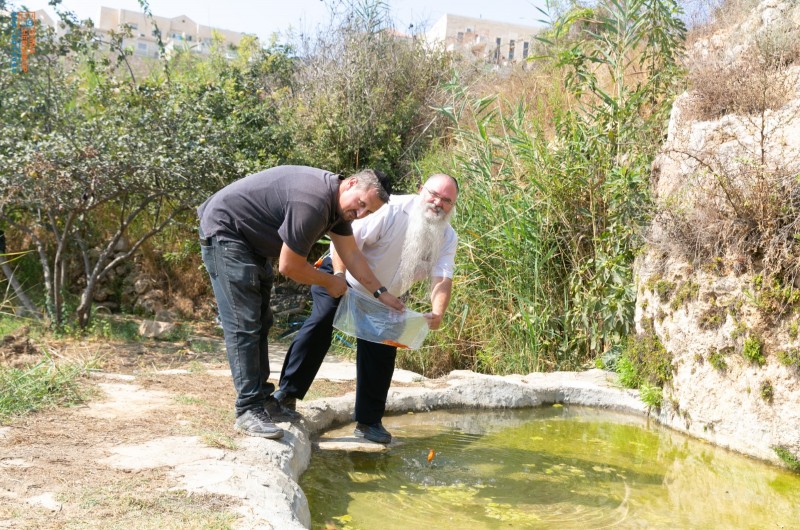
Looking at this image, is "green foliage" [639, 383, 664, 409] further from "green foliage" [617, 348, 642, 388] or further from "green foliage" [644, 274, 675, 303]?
"green foliage" [644, 274, 675, 303]

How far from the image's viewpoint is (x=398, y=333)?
14.5ft

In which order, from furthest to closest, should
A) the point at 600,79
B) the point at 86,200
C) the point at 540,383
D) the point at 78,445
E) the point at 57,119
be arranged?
the point at 600,79 < the point at 57,119 < the point at 86,200 < the point at 540,383 < the point at 78,445

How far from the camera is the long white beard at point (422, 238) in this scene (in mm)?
4383

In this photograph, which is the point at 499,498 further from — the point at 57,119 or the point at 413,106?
the point at 413,106

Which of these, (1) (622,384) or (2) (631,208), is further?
(2) (631,208)

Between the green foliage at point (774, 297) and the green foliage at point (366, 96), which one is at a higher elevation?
the green foliage at point (366, 96)

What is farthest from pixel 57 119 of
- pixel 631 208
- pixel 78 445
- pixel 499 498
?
pixel 499 498

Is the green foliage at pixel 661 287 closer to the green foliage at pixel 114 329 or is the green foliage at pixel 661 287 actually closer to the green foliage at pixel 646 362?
the green foliage at pixel 646 362

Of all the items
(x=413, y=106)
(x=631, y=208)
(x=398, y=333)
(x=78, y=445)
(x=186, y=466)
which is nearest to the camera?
(x=186, y=466)

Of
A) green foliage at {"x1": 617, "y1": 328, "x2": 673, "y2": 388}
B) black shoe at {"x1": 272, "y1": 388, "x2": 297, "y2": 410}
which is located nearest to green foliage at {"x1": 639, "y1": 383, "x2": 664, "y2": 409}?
green foliage at {"x1": 617, "y1": 328, "x2": 673, "y2": 388}

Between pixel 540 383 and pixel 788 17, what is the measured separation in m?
4.75

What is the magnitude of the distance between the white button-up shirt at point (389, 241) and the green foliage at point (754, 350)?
208cm

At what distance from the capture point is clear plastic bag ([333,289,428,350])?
439cm

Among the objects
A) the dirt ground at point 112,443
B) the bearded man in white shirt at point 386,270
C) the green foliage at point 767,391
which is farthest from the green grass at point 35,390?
the green foliage at point 767,391
